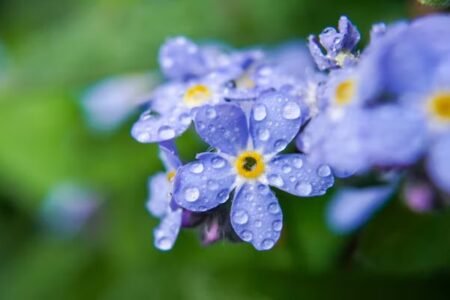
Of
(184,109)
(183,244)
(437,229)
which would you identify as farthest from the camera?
(183,244)

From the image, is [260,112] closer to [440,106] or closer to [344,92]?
[344,92]

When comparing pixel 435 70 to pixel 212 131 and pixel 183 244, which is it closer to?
pixel 212 131

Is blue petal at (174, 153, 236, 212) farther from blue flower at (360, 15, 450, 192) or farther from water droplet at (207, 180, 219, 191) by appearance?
blue flower at (360, 15, 450, 192)

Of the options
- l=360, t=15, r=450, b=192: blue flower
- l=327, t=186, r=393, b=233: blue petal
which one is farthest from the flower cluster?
l=327, t=186, r=393, b=233: blue petal

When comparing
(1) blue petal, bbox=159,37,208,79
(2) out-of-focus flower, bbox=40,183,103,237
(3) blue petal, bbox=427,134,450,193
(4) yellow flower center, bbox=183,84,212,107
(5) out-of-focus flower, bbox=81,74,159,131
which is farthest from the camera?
(2) out-of-focus flower, bbox=40,183,103,237

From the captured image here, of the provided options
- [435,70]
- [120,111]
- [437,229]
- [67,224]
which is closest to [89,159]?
[120,111]

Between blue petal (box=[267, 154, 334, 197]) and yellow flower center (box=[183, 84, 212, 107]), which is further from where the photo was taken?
yellow flower center (box=[183, 84, 212, 107])

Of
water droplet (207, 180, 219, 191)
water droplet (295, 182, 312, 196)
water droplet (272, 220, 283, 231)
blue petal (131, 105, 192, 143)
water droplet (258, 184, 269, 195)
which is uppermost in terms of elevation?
blue petal (131, 105, 192, 143)

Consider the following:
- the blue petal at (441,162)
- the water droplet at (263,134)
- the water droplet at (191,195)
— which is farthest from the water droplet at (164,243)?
the blue petal at (441,162)
